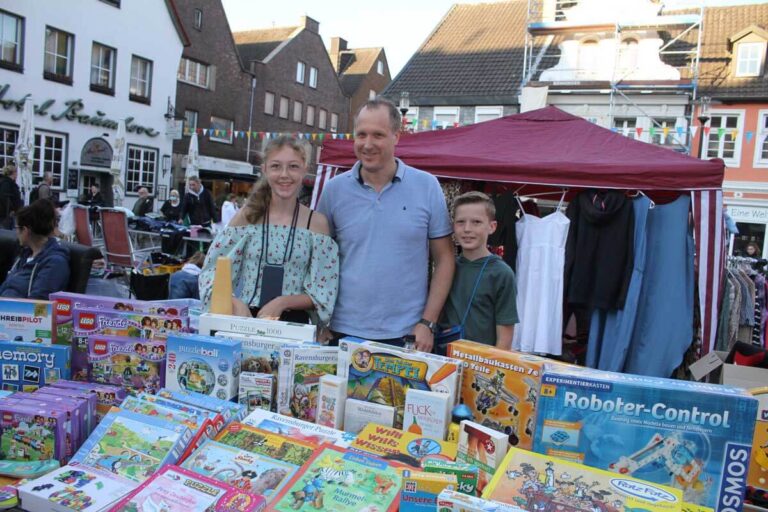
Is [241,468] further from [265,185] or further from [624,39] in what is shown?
[624,39]

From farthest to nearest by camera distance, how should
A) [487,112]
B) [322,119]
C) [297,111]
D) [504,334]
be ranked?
[322,119]
[297,111]
[487,112]
[504,334]

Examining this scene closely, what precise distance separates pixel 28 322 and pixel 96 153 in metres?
17.2

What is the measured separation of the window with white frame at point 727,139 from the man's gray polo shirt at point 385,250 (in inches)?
A: 704

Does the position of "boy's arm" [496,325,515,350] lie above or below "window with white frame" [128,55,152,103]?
below

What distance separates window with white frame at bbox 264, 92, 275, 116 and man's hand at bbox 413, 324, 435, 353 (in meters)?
25.4

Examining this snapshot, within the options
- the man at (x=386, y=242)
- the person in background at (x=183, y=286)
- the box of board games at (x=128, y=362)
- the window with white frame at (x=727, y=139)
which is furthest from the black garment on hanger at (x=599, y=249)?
the window with white frame at (x=727, y=139)

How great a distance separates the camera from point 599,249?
4.09m

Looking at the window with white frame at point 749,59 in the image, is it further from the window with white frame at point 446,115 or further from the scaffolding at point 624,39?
the window with white frame at point 446,115

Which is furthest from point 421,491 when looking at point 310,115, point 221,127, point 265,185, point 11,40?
point 310,115

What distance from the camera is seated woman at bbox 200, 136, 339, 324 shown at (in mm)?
2100

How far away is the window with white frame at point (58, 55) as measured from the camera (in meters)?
15.3

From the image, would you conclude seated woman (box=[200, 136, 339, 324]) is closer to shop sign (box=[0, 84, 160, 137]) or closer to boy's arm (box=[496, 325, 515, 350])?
boy's arm (box=[496, 325, 515, 350])

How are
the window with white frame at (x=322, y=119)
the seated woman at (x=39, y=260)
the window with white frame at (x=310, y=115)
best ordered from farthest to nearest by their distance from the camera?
1. the window with white frame at (x=322, y=119)
2. the window with white frame at (x=310, y=115)
3. the seated woman at (x=39, y=260)

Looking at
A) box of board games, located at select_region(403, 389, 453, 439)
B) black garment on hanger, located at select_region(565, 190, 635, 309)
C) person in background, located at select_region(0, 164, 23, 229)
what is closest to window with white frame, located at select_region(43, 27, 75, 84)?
person in background, located at select_region(0, 164, 23, 229)
